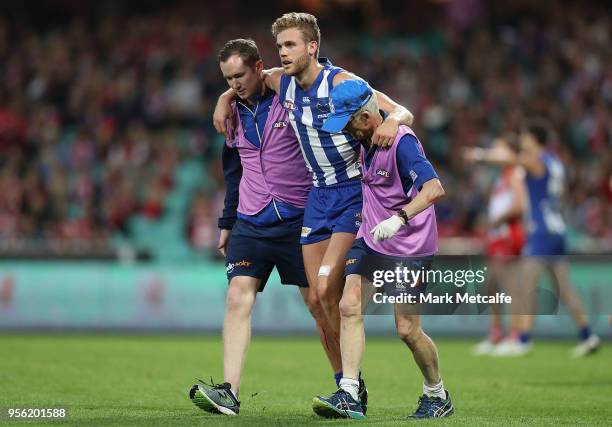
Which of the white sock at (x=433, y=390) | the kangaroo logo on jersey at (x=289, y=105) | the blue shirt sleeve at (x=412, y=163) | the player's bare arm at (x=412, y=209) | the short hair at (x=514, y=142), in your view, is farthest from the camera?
the short hair at (x=514, y=142)

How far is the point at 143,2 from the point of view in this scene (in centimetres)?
2612

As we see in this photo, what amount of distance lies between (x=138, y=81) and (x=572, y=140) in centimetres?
839

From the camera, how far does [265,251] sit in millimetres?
8258

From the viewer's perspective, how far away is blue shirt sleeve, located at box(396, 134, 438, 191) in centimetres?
743

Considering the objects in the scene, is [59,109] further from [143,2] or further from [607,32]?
[607,32]

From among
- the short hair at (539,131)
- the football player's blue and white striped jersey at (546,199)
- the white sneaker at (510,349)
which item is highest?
the short hair at (539,131)

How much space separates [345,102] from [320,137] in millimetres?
474

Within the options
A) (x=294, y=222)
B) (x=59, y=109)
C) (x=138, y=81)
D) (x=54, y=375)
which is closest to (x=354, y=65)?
(x=138, y=81)

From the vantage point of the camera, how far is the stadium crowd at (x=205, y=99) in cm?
1962

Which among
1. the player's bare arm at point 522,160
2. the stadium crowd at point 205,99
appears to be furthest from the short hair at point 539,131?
the stadium crowd at point 205,99

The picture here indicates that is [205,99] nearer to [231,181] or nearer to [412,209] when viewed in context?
[231,181]

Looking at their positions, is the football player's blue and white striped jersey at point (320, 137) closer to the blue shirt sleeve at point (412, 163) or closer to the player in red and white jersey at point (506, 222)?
the blue shirt sleeve at point (412, 163)

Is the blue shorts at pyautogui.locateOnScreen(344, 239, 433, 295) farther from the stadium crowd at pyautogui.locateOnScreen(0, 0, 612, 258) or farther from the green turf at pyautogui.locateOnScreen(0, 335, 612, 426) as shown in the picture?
the stadium crowd at pyautogui.locateOnScreen(0, 0, 612, 258)

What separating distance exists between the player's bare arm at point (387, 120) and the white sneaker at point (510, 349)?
661 cm
